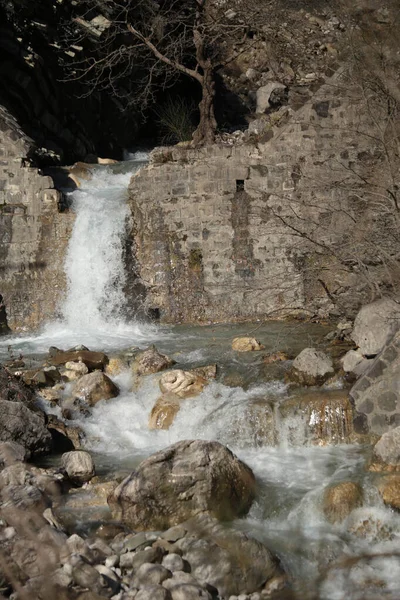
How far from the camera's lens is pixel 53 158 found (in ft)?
45.5

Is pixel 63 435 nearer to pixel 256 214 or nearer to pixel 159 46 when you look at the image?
pixel 256 214

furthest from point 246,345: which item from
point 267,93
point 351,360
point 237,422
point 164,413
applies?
point 267,93

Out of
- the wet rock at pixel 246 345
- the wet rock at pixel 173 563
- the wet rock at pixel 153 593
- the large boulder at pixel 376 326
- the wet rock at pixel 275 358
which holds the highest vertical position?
the large boulder at pixel 376 326

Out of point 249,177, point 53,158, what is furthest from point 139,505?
point 53,158

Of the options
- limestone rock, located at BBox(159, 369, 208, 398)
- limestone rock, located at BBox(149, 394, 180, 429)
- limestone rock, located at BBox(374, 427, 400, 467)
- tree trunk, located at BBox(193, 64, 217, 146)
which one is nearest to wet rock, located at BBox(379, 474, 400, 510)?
limestone rock, located at BBox(374, 427, 400, 467)

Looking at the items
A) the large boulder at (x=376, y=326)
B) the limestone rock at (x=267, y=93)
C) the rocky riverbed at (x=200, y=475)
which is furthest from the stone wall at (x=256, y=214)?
the limestone rock at (x=267, y=93)

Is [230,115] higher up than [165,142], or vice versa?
[230,115]

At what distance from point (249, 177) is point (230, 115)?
32.0 ft

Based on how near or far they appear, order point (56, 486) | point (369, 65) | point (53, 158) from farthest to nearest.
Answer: point (53, 158)
point (369, 65)
point (56, 486)

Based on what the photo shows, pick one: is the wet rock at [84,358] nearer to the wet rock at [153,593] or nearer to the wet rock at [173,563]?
the wet rock at [173,563]

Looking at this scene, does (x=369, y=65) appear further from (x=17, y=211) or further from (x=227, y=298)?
(x=17, y=211)

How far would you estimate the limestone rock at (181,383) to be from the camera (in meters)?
7.95

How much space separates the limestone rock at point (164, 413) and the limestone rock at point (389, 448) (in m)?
2.38

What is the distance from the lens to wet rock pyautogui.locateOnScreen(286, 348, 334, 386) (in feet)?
25.4
